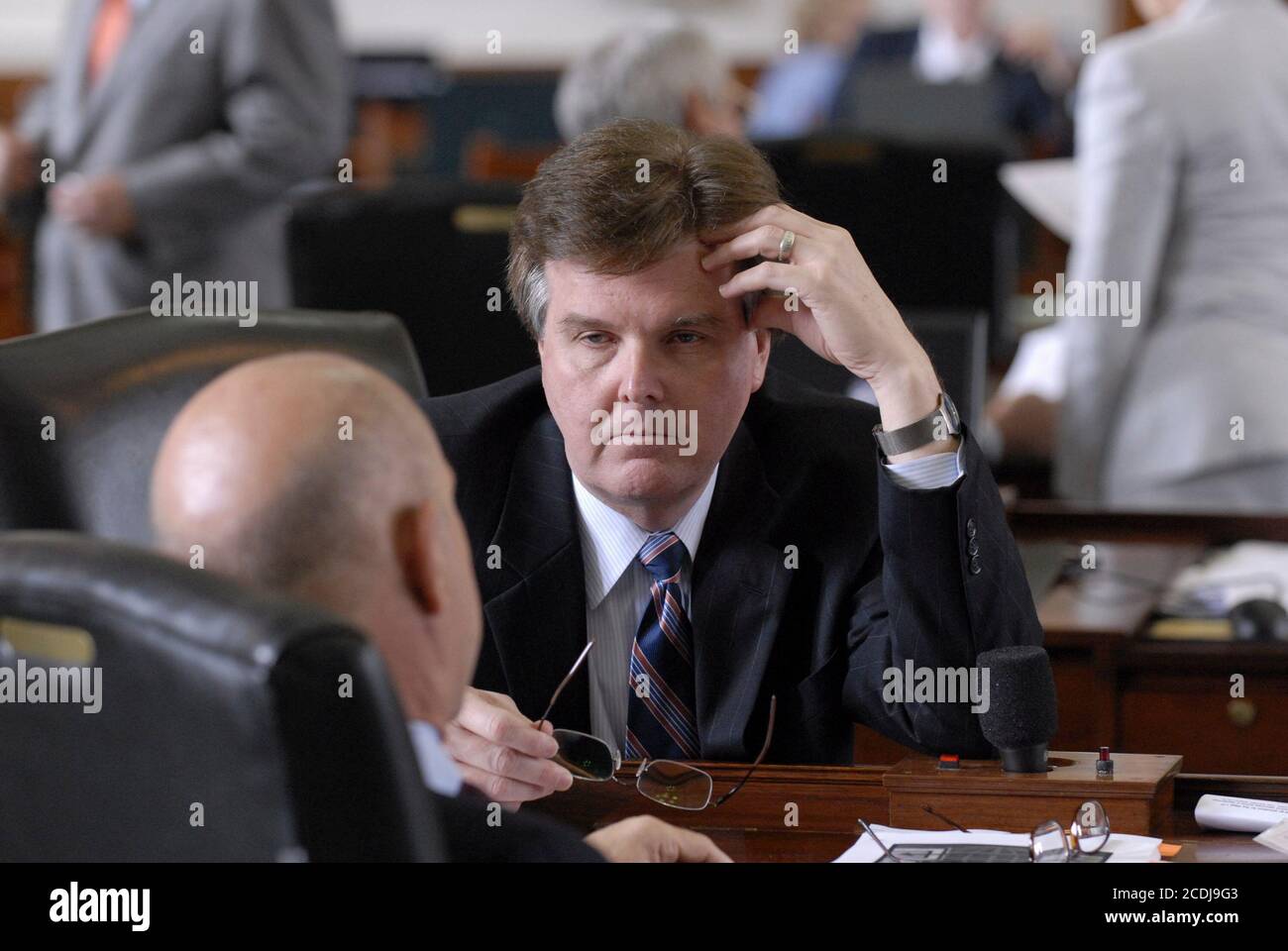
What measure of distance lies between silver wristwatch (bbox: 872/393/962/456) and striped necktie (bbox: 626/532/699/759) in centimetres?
15

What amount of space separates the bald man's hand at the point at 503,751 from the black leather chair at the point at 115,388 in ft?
0.63

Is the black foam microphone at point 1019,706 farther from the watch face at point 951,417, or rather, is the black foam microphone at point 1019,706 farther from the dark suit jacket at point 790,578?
the watch face at point 951,417

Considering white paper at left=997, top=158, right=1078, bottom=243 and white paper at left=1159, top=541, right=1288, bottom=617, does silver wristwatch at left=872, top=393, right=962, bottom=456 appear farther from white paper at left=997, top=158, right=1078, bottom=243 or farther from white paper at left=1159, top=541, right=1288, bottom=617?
white paper at left=997, top=158, right=1078, bottom=243

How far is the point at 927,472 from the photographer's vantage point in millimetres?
1050

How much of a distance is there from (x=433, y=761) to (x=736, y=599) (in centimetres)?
30

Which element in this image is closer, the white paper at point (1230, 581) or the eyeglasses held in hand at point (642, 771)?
the eyeglasses held in hand at point (642, 771)

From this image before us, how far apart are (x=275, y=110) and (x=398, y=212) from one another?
864 mm

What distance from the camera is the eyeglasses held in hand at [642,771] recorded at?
1.05 m

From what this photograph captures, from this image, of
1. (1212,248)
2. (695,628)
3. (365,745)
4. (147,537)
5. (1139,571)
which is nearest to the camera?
(365,745)

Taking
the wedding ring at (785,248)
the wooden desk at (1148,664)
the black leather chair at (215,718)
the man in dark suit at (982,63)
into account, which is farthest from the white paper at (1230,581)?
the man in dark suit at (982,63)

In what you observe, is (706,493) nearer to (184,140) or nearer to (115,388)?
(115,388)
